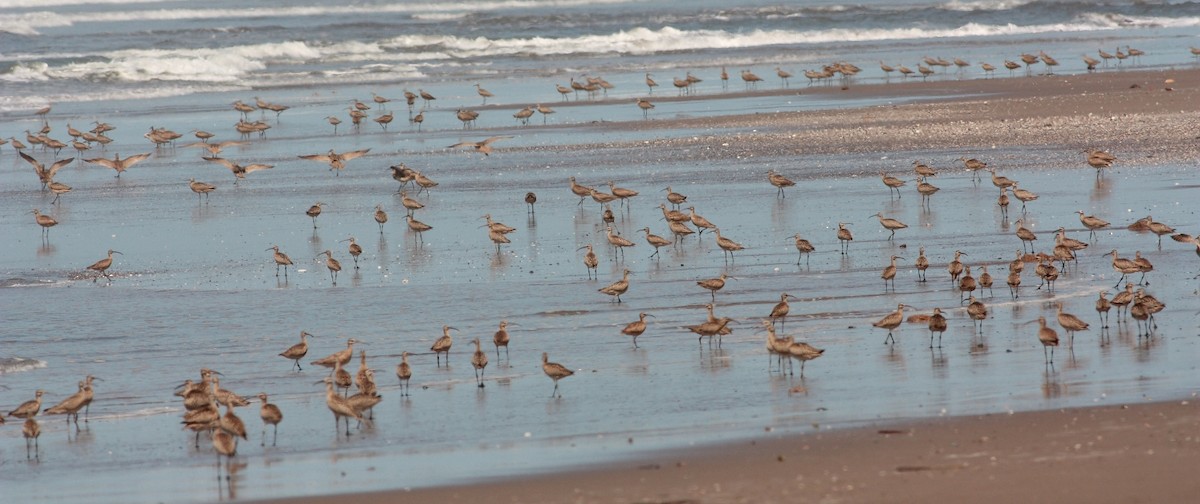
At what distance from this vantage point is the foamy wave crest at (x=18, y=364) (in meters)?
11.3

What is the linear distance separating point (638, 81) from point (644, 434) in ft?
87.4

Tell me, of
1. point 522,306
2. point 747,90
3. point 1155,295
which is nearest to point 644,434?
point 522,306

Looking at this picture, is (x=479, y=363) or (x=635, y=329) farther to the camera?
(x=635, y=329)

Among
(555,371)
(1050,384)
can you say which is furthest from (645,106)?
(1050,384)

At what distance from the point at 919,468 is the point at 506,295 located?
6.25 m

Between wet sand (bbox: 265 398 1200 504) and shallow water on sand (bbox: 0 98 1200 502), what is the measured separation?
0.97 feet

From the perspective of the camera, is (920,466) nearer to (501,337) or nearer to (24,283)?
(501,337)

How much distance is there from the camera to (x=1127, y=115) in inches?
902

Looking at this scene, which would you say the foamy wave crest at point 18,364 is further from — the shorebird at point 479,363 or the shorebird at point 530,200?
the shorebird at point 530,200

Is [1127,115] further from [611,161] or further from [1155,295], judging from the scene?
[1155,295]

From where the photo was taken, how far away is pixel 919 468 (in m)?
7.57

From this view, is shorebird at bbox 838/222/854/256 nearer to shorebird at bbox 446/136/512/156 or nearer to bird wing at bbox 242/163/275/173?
shorebird at bbox 446/136/512/156

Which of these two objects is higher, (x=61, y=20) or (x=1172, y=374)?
(x=61, y=20)

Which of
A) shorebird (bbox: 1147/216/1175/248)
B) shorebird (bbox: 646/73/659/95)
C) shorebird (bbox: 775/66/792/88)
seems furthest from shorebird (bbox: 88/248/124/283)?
shorebird (bbox: 775/66/792/88)
